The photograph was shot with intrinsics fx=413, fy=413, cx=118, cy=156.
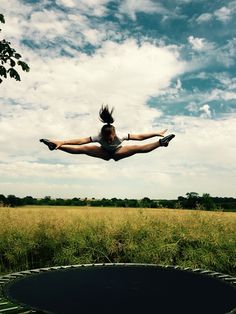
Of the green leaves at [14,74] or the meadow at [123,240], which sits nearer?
the green leaves at [14,74]

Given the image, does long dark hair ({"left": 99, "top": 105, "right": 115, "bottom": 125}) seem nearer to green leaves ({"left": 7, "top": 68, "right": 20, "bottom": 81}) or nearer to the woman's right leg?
the woman's right leg

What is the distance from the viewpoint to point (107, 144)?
3.51 metres

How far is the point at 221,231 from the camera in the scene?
22.0ft

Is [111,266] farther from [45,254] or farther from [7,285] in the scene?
[45,254]

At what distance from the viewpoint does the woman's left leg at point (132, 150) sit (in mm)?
3625

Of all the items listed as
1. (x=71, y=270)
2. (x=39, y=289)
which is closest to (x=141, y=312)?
(x=39, y=289)

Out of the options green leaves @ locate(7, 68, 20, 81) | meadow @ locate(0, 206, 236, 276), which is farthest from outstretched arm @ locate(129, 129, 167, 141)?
meadow @ locate(0, 206, 236, 276)

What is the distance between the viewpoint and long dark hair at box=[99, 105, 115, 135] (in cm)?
336

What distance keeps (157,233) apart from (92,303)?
360 centimetres

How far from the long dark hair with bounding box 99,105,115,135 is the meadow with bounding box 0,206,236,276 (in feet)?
11.2

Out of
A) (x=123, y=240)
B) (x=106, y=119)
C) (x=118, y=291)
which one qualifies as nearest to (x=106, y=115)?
(x=106, y=119)

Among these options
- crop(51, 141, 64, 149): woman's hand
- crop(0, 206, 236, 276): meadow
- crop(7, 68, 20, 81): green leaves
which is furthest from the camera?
→ crop(0, 206, 236, 276): meadow

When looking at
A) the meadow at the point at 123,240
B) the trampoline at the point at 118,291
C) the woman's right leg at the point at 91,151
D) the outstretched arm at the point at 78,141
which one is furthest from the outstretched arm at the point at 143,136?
the meadow at the point at 123,240

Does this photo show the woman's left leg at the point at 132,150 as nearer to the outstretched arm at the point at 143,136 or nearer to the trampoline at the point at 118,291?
the outstretched arm at the point at 143,136
